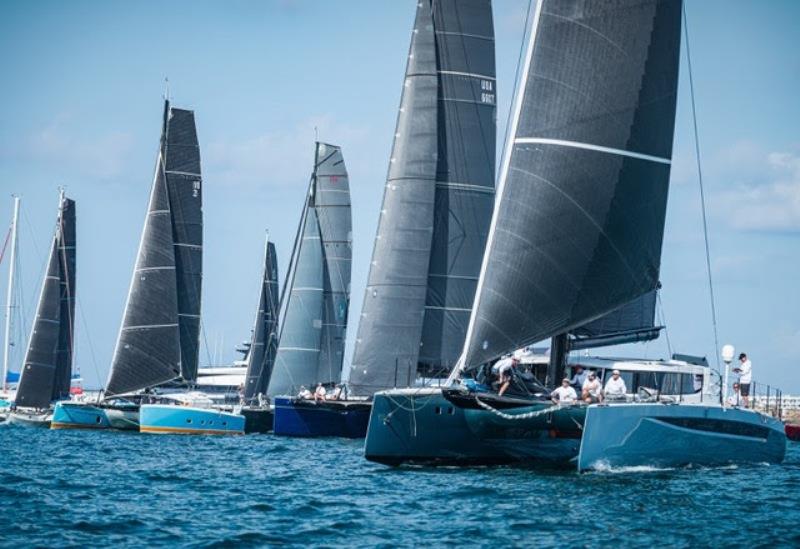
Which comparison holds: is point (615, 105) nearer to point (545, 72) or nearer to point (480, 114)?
point (545, 72)

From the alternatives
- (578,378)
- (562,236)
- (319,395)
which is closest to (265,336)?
(319,395)

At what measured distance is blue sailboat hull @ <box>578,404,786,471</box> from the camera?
90.6ft

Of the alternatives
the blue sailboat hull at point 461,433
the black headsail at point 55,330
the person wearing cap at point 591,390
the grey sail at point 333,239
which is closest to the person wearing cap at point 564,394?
the person wearing cap at point 591,390

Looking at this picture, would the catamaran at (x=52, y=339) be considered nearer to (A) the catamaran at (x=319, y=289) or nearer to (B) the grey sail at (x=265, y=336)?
(B) the grey sail at (x=265, y=336)

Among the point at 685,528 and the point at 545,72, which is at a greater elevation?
the point at 545,72

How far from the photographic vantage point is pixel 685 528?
2125 centimetres

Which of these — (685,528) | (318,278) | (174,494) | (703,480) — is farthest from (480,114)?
(685,528)

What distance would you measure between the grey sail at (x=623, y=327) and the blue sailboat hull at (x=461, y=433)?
391 cm

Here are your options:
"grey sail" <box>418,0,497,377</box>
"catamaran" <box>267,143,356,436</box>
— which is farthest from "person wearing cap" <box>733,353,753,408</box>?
"catamaran" <box>267,143,356,436</box>

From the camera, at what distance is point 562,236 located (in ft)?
96.7

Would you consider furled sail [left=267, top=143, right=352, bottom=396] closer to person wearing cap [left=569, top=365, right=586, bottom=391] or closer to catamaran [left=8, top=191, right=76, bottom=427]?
catamaran [left=8, top=191, right=76, bottom=427]

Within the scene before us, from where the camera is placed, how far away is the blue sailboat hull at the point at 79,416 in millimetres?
54938

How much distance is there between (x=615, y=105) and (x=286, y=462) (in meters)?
12.6

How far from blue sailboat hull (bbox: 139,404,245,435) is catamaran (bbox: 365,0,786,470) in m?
22.9
